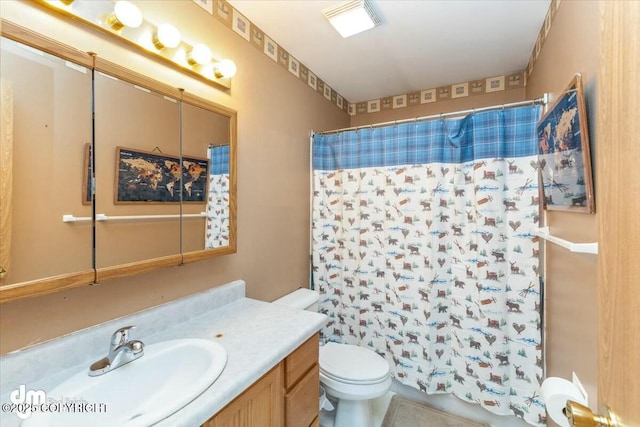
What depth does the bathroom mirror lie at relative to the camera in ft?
2.63

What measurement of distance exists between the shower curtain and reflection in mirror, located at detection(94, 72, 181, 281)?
1229mm

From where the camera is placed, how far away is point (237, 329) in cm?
118

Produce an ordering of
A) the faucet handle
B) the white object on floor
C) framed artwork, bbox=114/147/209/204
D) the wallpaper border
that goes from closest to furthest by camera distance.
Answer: the faucet handle, framed artwork, bbox=114/147/209/204, the wallpaper border, the white object on floor

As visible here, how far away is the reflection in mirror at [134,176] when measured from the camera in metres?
0.99

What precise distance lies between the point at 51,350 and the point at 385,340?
185cm

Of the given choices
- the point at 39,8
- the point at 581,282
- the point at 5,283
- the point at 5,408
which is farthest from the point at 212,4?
the point at 581,282

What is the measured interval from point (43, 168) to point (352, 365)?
1725 mm

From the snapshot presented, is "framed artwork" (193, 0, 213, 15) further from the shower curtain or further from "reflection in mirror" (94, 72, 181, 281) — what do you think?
the shower curtain

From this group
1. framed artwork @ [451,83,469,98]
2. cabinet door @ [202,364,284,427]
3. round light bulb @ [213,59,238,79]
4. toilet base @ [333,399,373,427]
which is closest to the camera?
cabinet door @ [202,364,284,427]

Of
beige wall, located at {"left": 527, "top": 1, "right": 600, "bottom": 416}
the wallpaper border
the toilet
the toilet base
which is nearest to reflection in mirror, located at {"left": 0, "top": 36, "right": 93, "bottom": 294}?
the wallpaper border

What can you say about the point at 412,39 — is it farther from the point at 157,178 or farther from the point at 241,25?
the point at 157,178

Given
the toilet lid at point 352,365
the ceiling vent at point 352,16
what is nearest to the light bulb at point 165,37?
the ceiling vent at point 352,16

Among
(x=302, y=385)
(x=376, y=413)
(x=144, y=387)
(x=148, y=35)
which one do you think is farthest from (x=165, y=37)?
(x=376, y=413)

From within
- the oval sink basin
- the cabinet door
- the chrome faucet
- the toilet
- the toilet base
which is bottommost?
the toilet base
